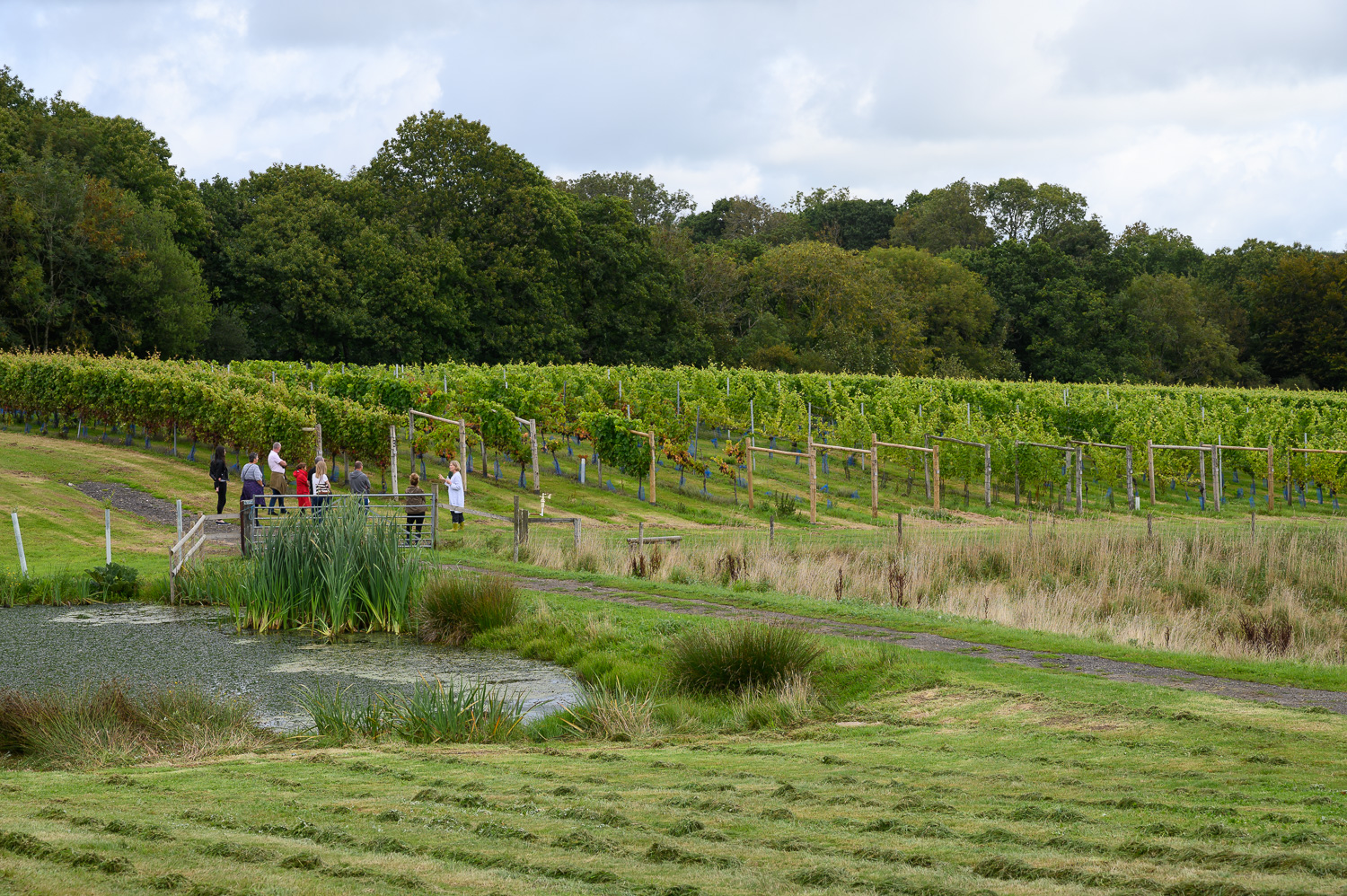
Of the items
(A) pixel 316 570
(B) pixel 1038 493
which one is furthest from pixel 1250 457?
(A) pixel 316 570

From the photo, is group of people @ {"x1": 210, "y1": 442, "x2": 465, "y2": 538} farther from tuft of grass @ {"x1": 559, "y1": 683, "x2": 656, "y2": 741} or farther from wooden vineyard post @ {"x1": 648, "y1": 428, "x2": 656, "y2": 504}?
tuft of grass @ {"x1": 559, "y1": 683, "x2": 656, "y2": 741}

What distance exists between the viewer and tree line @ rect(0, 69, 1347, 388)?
4766cm

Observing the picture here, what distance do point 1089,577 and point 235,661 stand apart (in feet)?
36.7

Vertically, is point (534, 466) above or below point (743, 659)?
above

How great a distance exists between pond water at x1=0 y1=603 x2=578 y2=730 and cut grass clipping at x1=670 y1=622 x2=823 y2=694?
3.94ft

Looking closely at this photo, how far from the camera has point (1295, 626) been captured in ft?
46.7

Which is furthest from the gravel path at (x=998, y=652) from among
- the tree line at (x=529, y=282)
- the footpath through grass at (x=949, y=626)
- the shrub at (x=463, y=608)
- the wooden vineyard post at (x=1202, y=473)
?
the tree line at (x=529, y=282)

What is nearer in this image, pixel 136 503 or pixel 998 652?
pixel 998 652

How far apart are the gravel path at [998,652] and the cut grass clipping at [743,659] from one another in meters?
1.79

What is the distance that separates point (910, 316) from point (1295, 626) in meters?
53.1

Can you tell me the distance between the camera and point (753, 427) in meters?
37.2

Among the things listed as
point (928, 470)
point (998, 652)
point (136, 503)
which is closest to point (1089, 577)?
point (998, 652)

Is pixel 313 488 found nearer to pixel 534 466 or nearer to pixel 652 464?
pixel 534 466

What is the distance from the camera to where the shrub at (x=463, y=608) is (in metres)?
14.8
